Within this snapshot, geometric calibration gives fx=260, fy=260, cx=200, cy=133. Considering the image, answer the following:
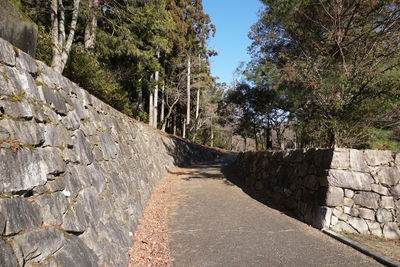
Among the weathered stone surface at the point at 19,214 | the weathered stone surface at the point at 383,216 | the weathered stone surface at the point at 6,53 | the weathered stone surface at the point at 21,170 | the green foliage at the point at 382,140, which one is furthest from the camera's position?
the green foliage at the point at 382,140

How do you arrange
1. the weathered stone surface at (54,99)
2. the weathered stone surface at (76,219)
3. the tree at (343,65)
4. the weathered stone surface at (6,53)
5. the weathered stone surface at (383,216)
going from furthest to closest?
1. the tree at (343,65)
2. the weathered stone surface at (383,216)
3. the weathered stone surface at (54,99)
4. the weathered stone surface at (76,219)
5. the weathered stone surface at (6,53)

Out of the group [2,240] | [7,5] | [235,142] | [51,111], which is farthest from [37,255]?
[235,142]

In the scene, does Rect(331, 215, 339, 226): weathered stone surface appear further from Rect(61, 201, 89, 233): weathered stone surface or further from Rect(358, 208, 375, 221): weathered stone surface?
Rect(61, 201, 89, 233): weathered stone surface

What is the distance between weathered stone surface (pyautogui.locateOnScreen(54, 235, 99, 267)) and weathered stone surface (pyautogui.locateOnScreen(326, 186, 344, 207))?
433cm

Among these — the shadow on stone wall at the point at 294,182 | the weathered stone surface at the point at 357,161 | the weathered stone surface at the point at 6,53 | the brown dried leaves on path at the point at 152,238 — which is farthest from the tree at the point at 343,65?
the weathered stone surface at the point at 6,53

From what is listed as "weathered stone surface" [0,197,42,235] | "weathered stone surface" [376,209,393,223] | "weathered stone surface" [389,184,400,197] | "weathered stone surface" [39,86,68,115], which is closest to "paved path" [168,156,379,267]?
"weathered stone surface" [376,209,393,223]

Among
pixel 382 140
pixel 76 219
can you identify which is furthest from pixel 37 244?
pixel 382 140

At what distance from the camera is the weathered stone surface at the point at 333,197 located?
16.8ft

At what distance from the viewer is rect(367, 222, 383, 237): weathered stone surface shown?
510 cm

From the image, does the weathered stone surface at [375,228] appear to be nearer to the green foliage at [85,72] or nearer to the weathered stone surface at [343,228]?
the weathered stone surface at [343,228]

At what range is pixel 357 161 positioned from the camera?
5328 mm

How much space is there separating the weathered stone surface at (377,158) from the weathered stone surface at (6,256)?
19.6ft

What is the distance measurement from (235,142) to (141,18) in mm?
42343

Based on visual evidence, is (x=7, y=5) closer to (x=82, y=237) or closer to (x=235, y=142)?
(x=82, y=237)
